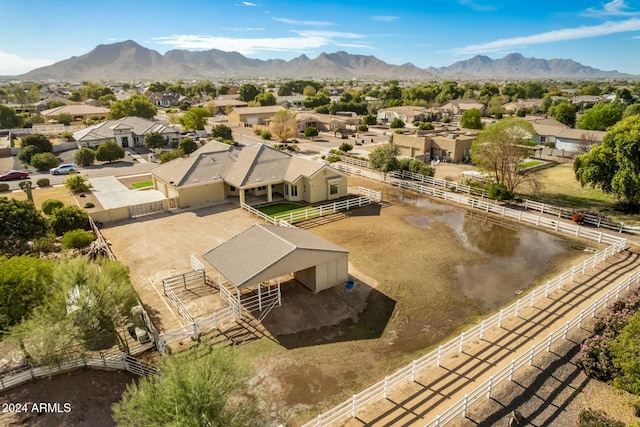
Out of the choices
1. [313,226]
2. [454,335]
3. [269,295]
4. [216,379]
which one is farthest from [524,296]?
[216,379]

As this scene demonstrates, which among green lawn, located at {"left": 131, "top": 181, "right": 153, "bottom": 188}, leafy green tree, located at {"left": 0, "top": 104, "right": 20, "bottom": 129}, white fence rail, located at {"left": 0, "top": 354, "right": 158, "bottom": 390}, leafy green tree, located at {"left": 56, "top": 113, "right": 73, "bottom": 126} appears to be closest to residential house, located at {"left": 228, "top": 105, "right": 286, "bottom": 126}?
leafy green tree, located at {"left": 56, "top": 113, "right": 73, "bottom": 126}

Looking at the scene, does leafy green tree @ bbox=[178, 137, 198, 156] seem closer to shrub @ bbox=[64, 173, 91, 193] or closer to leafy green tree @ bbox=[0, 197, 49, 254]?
shrub @ bbox=[64, 173, 91, 193]

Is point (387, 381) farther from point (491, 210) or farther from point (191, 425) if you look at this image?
point (491, 210)

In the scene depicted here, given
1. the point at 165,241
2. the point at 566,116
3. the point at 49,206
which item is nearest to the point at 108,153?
the point at 49,206

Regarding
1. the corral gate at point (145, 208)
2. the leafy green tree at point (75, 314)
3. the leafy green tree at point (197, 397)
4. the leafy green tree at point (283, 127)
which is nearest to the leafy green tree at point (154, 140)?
the leafy green tree at point (283, 127)

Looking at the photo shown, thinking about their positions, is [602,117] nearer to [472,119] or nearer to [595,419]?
[472,119]

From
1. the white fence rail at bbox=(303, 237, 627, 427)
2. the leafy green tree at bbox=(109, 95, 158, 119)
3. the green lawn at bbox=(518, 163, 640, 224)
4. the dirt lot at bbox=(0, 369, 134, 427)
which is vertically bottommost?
the dirt lot at bbox=(0, 369, 134, 427)

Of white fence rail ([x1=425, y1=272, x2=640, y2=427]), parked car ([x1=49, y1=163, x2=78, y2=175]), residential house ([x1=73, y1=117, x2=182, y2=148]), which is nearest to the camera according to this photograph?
white fence rail ([x1=425, y1=272, x2=640, y2=427])
